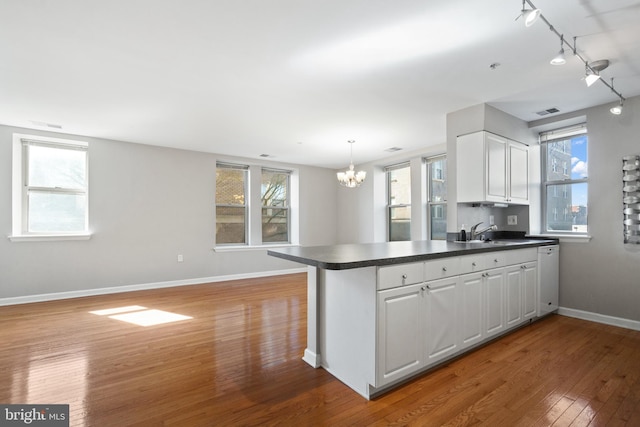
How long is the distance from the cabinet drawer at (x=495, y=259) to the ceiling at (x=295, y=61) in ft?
5.39

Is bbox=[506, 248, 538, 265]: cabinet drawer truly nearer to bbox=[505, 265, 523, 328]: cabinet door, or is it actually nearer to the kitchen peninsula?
bbox=[505, 265, 523, 328]: cabinet door

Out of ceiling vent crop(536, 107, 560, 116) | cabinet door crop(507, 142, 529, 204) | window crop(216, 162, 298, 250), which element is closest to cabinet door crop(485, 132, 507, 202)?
cabinet door crop(507, 142, 529, 204)

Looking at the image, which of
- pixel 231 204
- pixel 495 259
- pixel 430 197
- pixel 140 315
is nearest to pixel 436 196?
pixel 430 197

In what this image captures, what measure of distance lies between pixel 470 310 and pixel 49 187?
5.88 metres

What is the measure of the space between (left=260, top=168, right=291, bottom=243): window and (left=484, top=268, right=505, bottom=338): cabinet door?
15.7 feet

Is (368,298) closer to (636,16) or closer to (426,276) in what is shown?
(426,276)

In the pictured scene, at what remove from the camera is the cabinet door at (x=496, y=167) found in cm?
343

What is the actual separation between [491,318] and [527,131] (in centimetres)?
267

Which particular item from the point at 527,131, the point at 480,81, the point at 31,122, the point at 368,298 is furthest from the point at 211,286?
the point at 527,131

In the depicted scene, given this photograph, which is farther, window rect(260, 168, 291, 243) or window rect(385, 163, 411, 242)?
window rect(260, 168, 291, 243)

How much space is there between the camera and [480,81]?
2.90 metres

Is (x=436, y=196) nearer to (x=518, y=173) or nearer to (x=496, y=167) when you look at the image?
(x=518, y=173)

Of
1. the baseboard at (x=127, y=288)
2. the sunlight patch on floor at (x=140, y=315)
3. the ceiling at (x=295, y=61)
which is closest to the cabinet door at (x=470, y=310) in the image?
the ceiling at (x=295, y=61)

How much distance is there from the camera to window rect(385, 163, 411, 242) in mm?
6346
